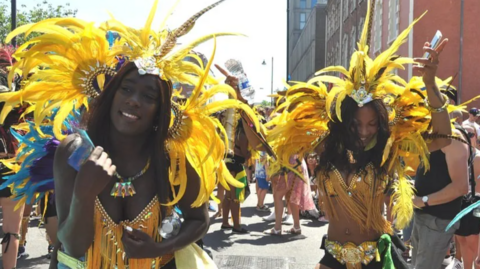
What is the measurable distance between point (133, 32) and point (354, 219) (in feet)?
6.40

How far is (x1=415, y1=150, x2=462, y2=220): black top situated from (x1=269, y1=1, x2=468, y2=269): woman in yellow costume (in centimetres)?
84

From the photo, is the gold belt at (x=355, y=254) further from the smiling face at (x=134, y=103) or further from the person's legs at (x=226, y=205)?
the person's legs at (x=226, y=205)

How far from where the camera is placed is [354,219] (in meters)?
3.55

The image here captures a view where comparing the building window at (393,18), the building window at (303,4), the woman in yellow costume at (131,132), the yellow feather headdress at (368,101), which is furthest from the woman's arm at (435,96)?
the building window at (303,4)

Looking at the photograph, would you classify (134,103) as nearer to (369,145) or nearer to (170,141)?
(170,141)

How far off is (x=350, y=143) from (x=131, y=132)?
1.80m

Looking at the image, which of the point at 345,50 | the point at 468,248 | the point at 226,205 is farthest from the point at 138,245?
the point at 345,50

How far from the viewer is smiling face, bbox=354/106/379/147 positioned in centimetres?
358

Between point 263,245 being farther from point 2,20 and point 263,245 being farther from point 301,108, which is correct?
point 2,20

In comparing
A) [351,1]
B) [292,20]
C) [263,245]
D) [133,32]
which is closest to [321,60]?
[351,1]

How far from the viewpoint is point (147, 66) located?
7.97ft

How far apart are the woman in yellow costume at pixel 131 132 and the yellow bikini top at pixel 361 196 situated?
1.24 meters

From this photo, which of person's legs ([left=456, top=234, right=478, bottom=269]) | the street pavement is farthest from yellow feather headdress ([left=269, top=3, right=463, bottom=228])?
the street pavement

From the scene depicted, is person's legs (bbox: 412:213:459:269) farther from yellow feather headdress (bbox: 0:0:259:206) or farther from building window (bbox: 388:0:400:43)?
building window (bbox: 388:0:400:43)
